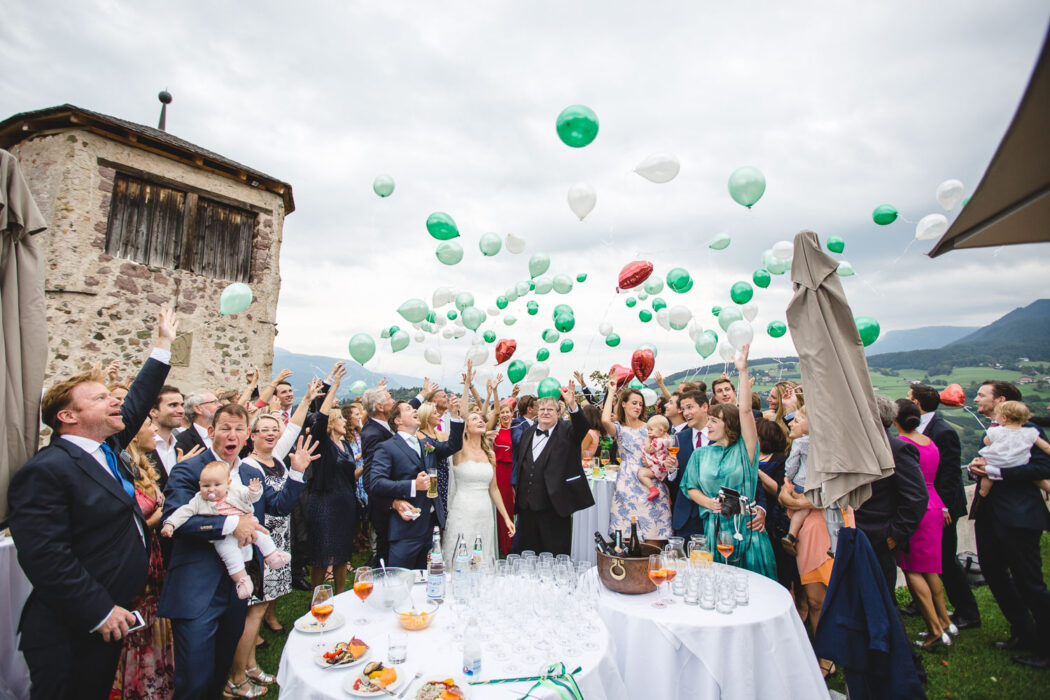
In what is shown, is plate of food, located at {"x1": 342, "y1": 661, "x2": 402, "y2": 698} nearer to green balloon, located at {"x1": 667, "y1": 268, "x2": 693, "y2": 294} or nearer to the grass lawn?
the grass lawn

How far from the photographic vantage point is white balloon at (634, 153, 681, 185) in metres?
5.52

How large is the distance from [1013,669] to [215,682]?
5.42 metres

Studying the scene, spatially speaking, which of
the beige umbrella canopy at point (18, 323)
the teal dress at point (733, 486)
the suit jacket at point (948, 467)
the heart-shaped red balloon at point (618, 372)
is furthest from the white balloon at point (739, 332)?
the beige umbrella canopy at point (18, 323)

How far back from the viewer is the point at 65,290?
745 cm

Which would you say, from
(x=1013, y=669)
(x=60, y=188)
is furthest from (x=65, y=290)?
(x=1013, y=669)

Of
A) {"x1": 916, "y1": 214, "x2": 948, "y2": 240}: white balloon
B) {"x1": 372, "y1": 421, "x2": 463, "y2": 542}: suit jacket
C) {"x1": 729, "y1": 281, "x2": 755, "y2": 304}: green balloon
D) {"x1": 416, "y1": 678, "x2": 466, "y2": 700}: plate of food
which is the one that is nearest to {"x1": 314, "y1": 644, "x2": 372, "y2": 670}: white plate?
{"x1": 416, "y1": 678, "x2": 466, "y2": 700}: plate of food

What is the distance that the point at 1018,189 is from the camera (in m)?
2.15

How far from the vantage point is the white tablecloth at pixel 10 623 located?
2932 millimetres

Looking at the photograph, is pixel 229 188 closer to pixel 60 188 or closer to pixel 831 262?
pixel 60 188

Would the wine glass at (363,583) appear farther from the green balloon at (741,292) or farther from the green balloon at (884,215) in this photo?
the green balloon at (884,215)

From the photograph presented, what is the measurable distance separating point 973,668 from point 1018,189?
3.60 meters

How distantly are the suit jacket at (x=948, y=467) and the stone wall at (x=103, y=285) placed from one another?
34.3 ft

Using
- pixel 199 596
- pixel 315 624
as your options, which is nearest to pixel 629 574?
pixel 315 624

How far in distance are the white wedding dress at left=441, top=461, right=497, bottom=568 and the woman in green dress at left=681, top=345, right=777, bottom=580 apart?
1.72 m
